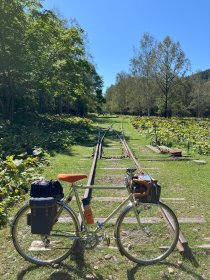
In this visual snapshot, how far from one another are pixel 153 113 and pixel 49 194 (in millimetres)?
81970

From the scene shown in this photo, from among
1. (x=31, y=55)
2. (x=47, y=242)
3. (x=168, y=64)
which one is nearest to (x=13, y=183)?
(x=47, y=242)

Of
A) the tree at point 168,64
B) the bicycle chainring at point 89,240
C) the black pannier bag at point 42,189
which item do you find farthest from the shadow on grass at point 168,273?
the tree at point 168,64

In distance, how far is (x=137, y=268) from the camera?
14.9ft

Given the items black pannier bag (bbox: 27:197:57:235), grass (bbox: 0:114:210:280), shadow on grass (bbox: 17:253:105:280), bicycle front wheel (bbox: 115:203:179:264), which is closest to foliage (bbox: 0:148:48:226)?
grass (bbox: 0:114:210:280)

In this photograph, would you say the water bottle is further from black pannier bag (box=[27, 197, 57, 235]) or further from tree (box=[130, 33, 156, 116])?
tree (box=[130, 33, 156, 116])

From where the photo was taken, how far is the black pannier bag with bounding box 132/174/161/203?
459 centimetres

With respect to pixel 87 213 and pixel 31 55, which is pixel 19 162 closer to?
pixel 87 213

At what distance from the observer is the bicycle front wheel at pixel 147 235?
4664 mm

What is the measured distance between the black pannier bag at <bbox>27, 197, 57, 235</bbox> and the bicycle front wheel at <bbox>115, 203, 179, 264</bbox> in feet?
3.03

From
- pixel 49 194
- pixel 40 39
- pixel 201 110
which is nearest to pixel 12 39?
pixel 40 39

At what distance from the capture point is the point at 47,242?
15.7 ft

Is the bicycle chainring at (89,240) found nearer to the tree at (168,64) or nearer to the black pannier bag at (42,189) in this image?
the black pannier bag at (42,189)

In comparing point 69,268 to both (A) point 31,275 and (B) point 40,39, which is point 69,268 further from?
(B) point 40,39

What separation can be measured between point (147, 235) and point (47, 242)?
1.57 meters
